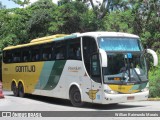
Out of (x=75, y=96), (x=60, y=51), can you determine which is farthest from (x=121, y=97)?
(x=60, y=51)

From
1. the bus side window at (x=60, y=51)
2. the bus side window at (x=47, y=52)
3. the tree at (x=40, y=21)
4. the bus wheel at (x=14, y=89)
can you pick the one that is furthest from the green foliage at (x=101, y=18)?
the bus side window at (x=60, y=51)

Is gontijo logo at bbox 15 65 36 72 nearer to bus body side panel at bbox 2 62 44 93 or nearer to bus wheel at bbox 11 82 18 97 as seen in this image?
bus body side panel at bbox 2 62 44 93

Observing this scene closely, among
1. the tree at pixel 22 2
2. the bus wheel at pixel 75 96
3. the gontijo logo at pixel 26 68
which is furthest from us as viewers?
the tree at pixel 22 2

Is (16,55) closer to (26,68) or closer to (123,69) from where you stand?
(26,68)

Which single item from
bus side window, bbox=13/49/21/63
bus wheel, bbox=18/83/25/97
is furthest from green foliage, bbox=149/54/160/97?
bus side window, bbox=13/49/21/63

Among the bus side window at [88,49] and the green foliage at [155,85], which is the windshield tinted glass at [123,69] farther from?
the green foliage at [155,85]

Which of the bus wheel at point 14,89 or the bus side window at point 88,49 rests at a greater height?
the bus side window at point 88,49

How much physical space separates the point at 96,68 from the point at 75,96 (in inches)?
89.8

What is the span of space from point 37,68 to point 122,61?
697 cm

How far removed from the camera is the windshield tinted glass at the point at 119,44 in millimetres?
16520

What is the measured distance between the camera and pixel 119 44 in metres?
16.9

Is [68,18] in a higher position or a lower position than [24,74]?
higher

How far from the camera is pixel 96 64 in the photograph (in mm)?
16375

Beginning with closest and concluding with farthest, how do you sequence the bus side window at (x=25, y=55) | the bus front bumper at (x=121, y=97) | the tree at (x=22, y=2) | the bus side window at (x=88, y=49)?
1. the bus front bumper at (x=121, y=97)
2. the bus side window at (x=88, y=49)
3. the bus side window at (x=25, y=55)
4. the tree at (x=22, y=2)
